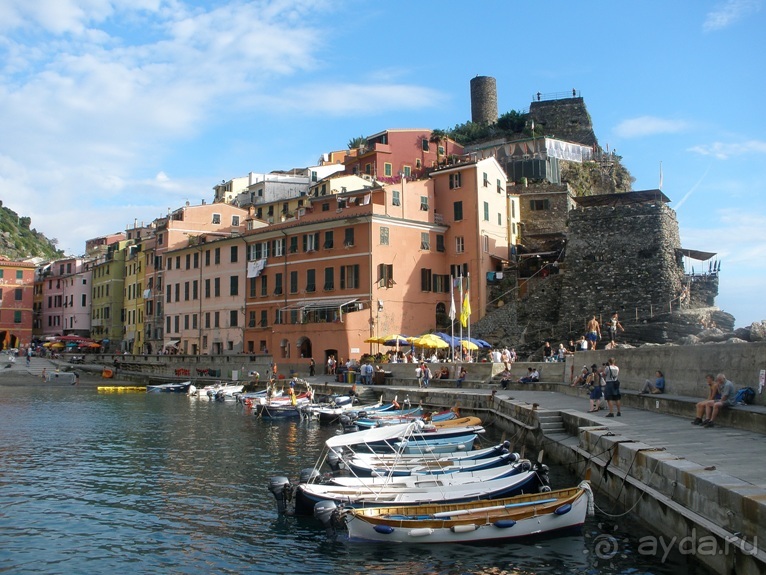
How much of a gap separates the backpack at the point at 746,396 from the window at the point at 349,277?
37.3 meters

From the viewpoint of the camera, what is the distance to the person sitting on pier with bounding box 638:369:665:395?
78.3 ft

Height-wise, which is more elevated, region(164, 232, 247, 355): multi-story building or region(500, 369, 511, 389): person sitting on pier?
region(164, 232, 247, 355): multi-story building

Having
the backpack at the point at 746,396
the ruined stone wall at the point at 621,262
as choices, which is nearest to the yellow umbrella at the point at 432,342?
the ruined stone wall at the point at 621,262

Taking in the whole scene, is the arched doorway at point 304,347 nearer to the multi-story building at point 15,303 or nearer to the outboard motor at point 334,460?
the outboard motor at point 334,460

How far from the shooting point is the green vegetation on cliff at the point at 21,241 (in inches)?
4895

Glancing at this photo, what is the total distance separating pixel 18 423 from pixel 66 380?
113 ft

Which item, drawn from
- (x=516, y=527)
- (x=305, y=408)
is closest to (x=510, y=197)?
(x=305, y=408)

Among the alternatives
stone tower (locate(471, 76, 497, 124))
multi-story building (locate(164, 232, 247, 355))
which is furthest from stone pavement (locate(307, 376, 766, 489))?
stone tower (locate(471, 76, 497, 124))

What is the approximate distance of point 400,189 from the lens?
56.0 meters

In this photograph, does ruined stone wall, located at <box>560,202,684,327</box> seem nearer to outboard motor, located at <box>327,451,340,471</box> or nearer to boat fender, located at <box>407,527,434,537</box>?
outboard motor, located at <box>327,451,340,471</box>

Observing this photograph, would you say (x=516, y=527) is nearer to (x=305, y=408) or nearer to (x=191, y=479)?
(x=191, y=479)

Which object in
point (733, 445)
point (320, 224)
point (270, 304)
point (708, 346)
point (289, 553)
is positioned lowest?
point (289, 553)

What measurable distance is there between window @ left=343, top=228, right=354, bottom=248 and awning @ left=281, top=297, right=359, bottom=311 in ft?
13.9

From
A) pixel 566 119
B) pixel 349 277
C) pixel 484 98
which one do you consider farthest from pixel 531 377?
pixel 484 98
